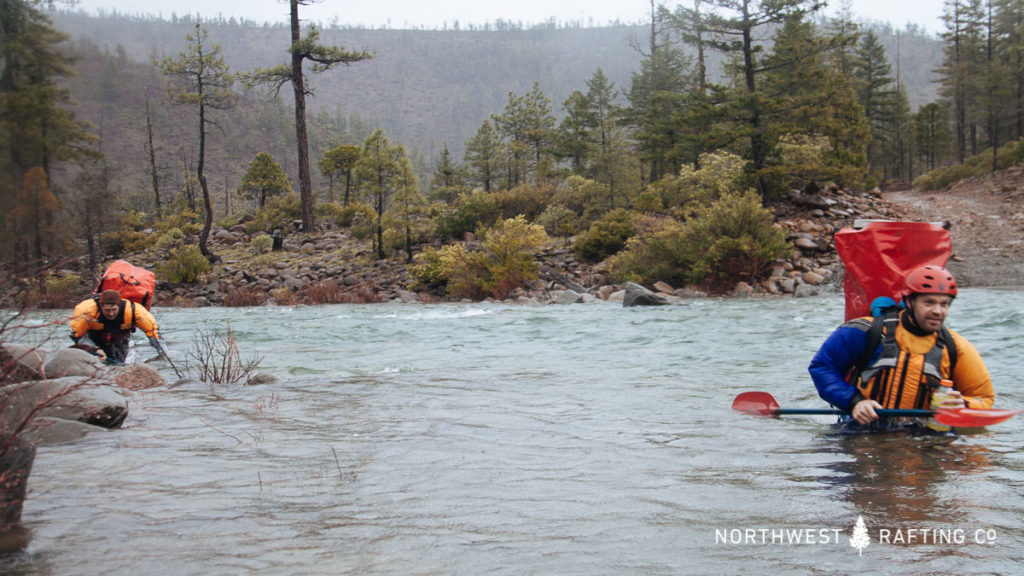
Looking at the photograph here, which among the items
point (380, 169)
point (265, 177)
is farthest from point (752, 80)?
point (265, 177)

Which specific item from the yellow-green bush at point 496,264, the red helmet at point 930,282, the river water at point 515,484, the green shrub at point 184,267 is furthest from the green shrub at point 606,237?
the red helmet at point 930,282

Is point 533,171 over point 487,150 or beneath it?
beneath

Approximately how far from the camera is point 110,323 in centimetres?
874

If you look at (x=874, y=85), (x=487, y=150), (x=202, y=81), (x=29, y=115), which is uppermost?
(x=874, y=85)

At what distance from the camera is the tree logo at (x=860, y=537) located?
2948 mm

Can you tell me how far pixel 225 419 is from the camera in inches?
228

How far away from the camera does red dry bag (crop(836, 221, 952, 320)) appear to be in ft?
16.1

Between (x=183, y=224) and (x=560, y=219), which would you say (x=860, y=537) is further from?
(x=183, y=224)

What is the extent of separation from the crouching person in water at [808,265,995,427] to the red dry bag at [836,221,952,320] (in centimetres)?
37

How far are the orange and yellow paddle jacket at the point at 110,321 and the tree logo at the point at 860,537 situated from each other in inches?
335

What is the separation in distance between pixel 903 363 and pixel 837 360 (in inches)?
15.8

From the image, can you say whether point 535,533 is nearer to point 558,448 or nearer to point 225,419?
point 558,448

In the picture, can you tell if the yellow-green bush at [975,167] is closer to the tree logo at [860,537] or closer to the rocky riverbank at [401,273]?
the rocky riverbank at [401,273]

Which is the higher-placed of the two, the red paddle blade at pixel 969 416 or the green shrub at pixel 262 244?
the green shrub at pixel 262 244
